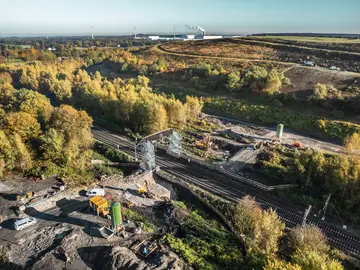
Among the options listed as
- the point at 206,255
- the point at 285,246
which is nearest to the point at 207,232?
the point at 206,255

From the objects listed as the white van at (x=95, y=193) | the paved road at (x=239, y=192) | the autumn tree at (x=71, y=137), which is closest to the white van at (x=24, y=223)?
the white van at (x=95, y=193)

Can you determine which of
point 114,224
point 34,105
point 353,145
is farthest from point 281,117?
point 34,105

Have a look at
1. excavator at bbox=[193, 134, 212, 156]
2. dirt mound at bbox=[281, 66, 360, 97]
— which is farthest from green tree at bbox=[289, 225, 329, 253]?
dirt mound at bbox=[281, 66, 360, 97]

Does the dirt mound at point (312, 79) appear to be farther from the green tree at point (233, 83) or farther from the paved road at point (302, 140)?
the paved road at point (302, 140)

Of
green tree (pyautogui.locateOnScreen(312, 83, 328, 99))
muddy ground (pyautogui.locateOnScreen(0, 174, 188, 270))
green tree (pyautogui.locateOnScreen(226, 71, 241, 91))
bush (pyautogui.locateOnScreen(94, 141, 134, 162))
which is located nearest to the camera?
muddy ground (pyautogui.locateOnScreen(0, 174, 188, 270))

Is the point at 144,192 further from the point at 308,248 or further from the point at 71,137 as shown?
the point at 308,248

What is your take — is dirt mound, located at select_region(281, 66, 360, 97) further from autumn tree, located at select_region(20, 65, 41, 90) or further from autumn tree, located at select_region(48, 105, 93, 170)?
autumn tree, located at select_region(20, 65, 41, 90)
